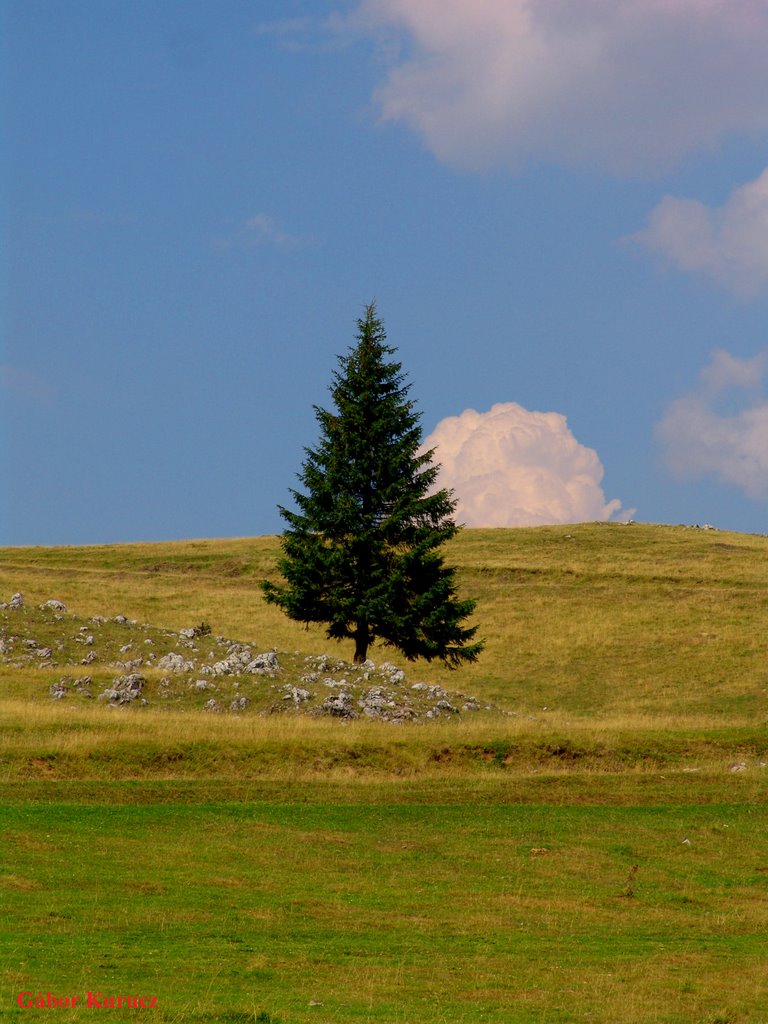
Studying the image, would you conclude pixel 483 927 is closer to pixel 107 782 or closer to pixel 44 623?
pixel 107 782

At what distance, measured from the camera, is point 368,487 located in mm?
51688

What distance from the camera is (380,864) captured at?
21.1 metres

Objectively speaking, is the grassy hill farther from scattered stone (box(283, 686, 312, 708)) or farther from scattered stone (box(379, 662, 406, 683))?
scattered stone (box(283, 686, 312, 708))

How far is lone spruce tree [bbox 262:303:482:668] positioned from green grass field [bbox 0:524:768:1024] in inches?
252

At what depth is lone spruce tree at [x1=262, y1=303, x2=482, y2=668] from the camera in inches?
1969

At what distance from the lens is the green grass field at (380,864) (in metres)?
13.5

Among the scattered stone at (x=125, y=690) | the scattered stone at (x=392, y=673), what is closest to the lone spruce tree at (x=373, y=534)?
the scattered stone at (x=392, y=673)

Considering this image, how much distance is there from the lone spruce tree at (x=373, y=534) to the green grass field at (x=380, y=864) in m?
6.40

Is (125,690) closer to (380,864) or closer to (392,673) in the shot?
(392,673)

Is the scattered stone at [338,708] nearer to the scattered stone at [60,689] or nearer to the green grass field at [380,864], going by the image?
the green grass field at [380,864]

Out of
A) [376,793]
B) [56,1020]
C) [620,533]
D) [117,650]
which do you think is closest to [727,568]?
[620,533]

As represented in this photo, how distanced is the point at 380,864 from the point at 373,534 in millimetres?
29851

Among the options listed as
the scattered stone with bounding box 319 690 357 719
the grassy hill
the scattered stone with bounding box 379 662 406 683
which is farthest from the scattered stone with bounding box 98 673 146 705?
the grassy hill

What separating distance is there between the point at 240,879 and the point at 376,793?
29.4ft
